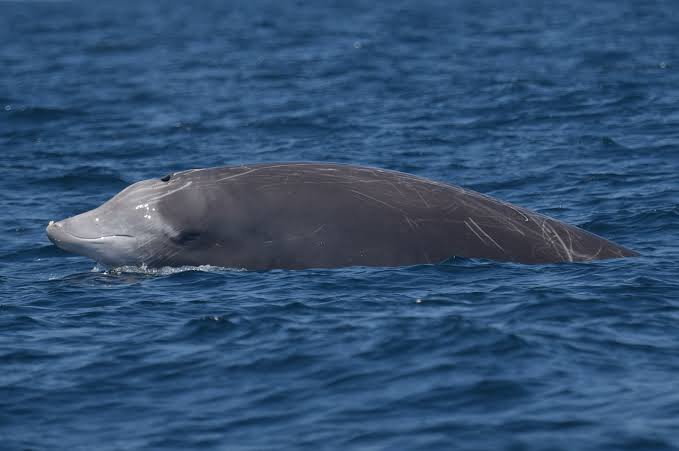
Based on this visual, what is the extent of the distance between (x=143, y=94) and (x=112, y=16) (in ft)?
167

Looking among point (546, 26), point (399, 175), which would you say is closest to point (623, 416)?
point (399, 175)

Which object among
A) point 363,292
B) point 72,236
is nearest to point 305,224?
point 363,292

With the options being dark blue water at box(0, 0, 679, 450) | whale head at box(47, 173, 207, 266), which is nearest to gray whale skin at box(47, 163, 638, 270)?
whale head at box(47, 173, 207, 266)

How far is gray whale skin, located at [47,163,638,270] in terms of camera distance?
685 inches

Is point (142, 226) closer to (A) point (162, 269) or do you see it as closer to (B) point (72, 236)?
(A) point (162, 269)

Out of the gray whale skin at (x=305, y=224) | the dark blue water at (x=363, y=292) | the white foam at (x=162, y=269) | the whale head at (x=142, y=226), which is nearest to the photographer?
the dark blue water at (x=363, y=292)

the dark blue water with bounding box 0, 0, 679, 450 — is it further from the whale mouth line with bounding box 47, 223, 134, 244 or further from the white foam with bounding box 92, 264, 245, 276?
the whale mouth line with bounding box 47, 223, 134, 244

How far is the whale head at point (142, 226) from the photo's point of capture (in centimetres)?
1762

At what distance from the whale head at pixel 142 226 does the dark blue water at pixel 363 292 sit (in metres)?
0.39

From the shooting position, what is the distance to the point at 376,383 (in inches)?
529

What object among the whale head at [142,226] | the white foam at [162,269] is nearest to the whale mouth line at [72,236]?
the whale head at [142,226]

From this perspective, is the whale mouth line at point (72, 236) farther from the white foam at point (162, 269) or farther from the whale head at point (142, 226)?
the white foam at point (162, 269)

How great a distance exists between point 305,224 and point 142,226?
2.31 meters

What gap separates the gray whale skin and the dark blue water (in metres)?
0.31
